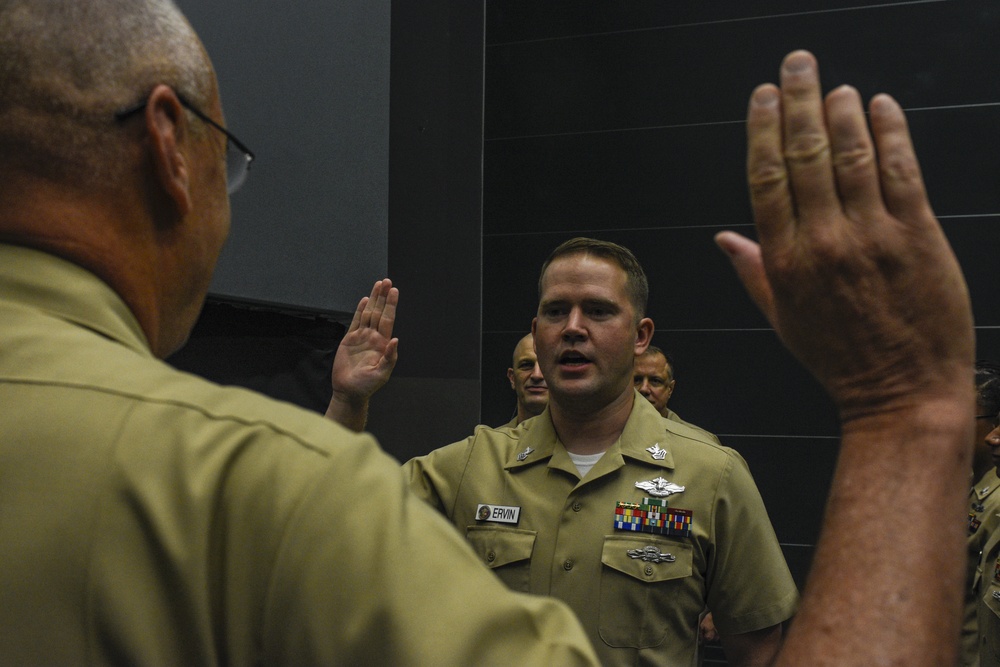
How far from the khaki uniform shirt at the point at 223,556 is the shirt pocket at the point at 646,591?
1.72m

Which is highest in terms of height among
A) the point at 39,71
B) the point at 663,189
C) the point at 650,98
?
the point at 650,98

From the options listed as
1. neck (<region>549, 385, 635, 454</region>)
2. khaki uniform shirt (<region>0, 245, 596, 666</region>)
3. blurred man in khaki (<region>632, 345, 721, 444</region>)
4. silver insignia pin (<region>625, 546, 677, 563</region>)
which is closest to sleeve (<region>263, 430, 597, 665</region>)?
khaki uniform shirt (<region>0, 245, 596, 666</region>)

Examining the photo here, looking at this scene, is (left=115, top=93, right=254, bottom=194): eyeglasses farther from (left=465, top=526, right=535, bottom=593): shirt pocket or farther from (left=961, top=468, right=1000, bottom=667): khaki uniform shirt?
(left=961, top=468, right=1000, bottom=667): khaki uniform shirt

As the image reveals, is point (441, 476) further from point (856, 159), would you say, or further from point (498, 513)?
point (856, 159)

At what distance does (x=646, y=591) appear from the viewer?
7.39 feet

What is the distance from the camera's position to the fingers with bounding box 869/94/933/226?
0.61m

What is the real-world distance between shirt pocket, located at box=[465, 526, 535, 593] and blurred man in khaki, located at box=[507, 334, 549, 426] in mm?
1943

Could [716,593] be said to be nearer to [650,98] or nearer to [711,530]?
[711,530]

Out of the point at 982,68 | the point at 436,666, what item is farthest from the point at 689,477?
the point at 982,68

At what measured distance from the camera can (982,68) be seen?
5508 millimetres

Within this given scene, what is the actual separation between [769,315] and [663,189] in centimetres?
548

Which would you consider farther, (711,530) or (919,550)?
(711,530)

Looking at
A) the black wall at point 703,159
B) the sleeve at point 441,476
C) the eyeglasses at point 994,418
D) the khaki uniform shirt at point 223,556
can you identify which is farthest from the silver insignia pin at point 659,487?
the black wall at point 703,159

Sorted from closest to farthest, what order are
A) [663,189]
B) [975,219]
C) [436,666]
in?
[436,666] → [975,219] → [663,189]
